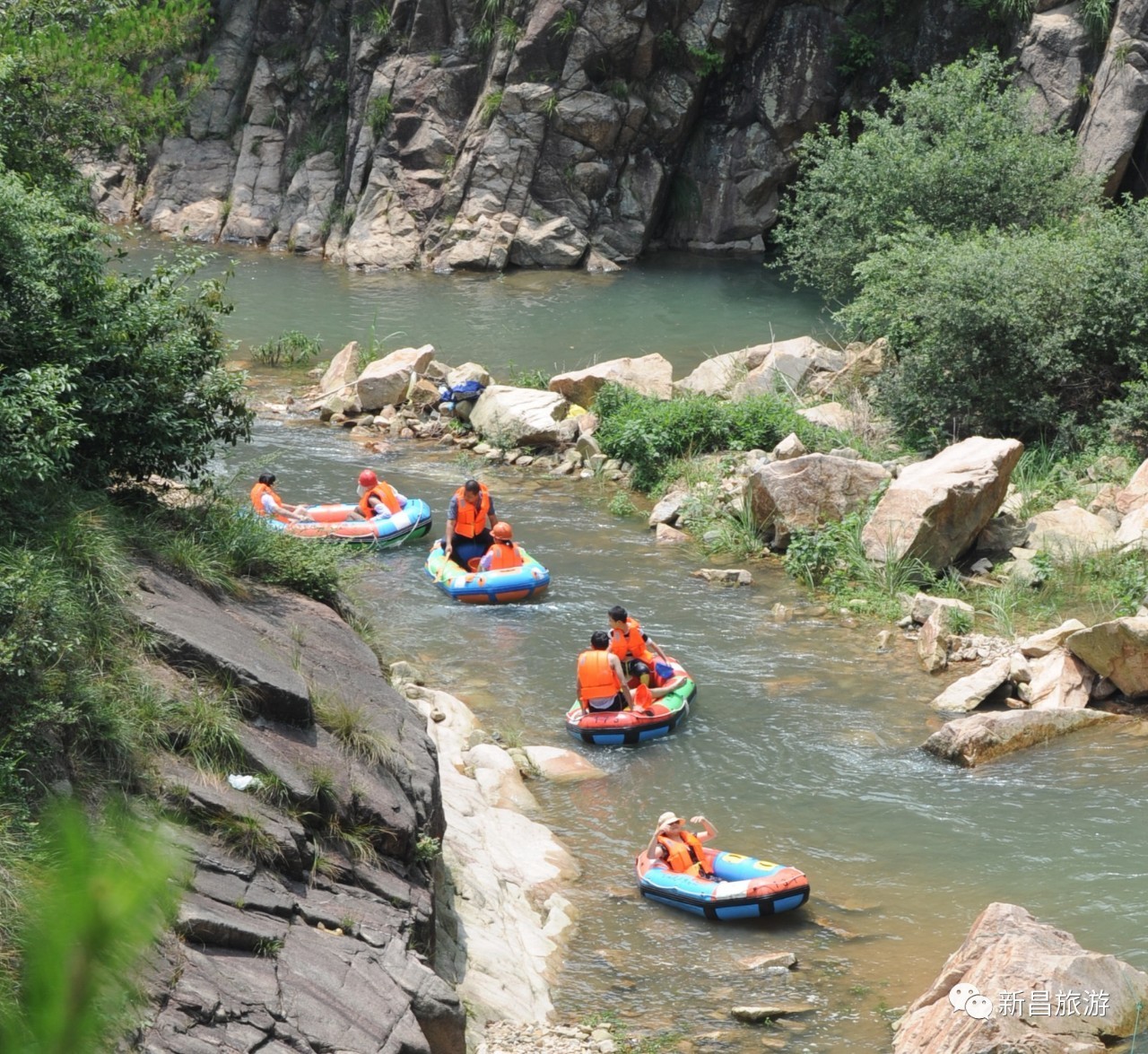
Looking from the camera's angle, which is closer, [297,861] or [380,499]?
[297,861]

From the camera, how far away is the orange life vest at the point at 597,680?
37.1ft

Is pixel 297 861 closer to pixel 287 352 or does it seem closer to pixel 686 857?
pixel 686 857

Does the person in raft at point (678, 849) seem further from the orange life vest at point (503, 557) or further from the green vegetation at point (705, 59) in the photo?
the green vegetation at point (705, 59)

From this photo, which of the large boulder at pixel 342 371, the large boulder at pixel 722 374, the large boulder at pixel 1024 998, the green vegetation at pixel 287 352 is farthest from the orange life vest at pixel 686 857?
the green vegetation at pixel 287 352

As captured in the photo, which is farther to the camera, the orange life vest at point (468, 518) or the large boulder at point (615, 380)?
the large boulder at point (615, 380)

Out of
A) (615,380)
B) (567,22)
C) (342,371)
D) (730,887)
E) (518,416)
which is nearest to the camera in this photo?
(730,887)

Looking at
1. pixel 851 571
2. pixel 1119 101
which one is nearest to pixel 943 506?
pixel 851 571

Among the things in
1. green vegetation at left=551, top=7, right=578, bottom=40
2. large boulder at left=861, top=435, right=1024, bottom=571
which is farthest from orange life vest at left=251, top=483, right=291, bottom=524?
green vegetation at left=551, top=7, right=578, bottom=40

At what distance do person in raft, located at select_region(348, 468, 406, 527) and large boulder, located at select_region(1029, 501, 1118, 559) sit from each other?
7.73 meters

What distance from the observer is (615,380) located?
20.5 m

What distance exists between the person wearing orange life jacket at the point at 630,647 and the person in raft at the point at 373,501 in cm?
515

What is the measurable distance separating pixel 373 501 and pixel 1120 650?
906cm

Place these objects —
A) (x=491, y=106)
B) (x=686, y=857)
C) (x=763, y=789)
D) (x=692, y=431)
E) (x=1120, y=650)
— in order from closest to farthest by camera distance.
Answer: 1. (x=686, y=857)
2. (x=763, y=789)
3. (x=1120, y=650)
4. (x=692, y=431)
5. (x=491, y=106)

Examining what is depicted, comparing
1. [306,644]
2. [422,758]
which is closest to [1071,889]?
[422,758]
